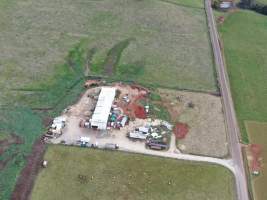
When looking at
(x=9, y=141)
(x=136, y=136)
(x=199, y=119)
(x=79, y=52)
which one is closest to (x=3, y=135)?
(x=9, y=141)

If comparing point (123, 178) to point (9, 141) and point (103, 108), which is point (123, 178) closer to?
point (103, 108)

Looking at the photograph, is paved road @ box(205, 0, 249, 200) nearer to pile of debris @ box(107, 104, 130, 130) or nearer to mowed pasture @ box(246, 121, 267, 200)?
mowed pasture @ box(246, 121, 267, 200)

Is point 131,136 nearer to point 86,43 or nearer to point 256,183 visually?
point 256,183

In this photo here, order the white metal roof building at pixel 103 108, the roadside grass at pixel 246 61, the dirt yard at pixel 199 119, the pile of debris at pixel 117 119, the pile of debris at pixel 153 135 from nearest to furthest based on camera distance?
the pile of debris at pixel 153 135 < the dirt yard at pixel 199 119 < the white metal roof building at pixel 103 108 < the pile of debris at pixel 117 119 < the roadside grass at pixel 246 61

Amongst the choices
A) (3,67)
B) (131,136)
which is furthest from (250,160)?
(3,67)

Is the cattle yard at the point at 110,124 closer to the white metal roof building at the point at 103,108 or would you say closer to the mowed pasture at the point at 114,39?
the white metal roof building at the point at 103,108

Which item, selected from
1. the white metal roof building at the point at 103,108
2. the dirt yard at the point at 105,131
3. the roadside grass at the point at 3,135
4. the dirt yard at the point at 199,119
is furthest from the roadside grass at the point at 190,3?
the roadside grass at the point at 3,135

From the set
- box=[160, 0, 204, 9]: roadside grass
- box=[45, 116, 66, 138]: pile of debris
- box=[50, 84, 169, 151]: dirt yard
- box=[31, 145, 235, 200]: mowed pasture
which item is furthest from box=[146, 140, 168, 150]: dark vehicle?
box=[160, 0, 204, 9]: roadside grass
